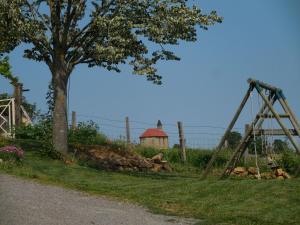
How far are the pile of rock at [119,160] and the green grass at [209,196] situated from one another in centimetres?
461

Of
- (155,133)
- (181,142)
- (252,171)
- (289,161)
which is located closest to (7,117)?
(181,142)

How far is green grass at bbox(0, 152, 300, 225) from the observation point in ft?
32.1

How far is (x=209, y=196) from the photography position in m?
11.9

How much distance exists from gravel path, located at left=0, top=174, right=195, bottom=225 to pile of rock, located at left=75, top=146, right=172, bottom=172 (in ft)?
28.7

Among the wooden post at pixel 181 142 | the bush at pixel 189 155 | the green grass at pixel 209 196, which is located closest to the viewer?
the green grass at pixel 209 196

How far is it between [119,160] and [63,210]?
1202 cm

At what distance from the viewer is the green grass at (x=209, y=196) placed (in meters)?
9.80

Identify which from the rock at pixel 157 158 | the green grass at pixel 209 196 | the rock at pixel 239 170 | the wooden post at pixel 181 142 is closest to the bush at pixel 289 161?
the rock at pixel 239 170

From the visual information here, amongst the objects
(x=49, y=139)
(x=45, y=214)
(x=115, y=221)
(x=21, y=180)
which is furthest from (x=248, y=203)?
(x=49, y=139)

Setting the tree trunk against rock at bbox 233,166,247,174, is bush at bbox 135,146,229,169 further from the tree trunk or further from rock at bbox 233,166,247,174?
the tree trunk

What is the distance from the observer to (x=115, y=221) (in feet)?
29.0

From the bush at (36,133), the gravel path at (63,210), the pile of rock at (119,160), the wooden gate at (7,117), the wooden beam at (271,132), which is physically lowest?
the gravel path at (63,210)

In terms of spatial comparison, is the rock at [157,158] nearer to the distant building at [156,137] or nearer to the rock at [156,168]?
the rock at [156,168]

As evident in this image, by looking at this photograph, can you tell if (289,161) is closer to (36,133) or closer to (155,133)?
(36,133)
